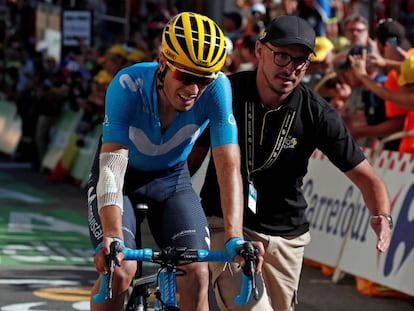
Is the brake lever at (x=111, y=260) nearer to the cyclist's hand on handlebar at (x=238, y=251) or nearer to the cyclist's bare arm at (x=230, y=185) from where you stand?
the cyclist's hand on handlebar at (x=238, y=251)

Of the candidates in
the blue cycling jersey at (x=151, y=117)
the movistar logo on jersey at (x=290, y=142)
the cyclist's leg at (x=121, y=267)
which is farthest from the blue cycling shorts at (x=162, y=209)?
the movistar logo on jersey at (x=290, y=142)

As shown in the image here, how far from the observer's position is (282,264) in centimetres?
620

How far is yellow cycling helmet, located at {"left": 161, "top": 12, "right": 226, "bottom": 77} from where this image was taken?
16.9 ft

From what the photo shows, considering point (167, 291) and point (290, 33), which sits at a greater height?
point (290, 33)

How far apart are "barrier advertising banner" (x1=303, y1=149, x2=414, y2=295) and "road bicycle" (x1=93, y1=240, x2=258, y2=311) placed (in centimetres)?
422

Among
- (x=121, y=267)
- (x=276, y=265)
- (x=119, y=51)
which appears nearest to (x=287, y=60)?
(x=276, y=265)

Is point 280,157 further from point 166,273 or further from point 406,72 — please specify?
point 406,72

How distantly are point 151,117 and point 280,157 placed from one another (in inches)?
32.1

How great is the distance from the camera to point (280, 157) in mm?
6020

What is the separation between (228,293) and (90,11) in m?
20.6

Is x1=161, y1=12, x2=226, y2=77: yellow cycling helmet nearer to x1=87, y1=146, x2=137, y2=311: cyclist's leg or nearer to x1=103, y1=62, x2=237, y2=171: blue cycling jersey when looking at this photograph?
x1=103, y1=62, x2=237, y2=171: blue cycling jersey

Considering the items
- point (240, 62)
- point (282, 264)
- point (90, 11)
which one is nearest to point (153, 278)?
point (282, 264)

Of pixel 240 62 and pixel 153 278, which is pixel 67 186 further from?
pixel 153 278

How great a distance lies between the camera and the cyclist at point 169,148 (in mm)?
5168
